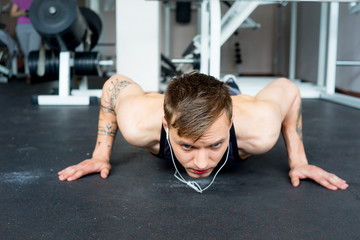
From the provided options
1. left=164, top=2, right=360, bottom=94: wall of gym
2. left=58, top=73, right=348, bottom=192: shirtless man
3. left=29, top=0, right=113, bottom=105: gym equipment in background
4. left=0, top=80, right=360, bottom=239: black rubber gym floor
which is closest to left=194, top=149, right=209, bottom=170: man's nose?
left=58, top=73, right=348, bottom=192: shirtless man

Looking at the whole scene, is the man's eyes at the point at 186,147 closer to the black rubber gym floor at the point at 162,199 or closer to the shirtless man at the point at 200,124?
the shirtless man at the point at 200,124

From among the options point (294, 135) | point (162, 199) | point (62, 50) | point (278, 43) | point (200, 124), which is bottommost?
point (162, 199)

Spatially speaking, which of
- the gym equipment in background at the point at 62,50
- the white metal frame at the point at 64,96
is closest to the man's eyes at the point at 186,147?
the gym equipment in background at the point at 62,50

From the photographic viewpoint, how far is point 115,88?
1.13 metres

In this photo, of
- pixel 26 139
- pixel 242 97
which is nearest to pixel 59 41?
pixel 26 139

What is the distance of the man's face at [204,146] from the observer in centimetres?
77

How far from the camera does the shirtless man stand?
76cm

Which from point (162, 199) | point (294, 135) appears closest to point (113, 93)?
point (162, 199)

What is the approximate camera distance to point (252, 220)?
2.57 feet

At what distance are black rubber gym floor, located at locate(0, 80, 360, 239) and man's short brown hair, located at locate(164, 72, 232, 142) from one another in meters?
0.19

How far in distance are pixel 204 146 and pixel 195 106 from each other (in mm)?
94

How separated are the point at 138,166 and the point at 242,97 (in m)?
0.40

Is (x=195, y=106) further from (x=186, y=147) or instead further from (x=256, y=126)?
(x=256, y=126)

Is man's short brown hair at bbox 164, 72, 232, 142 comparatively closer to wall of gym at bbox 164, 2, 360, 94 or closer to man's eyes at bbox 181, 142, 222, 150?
man's eyes at bbox 181, 142, 222, 150
